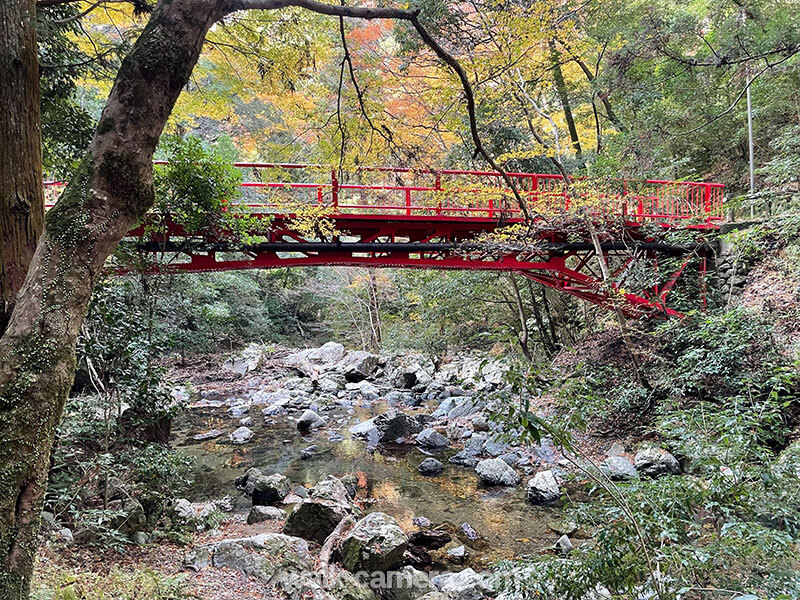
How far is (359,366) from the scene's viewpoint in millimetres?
15047

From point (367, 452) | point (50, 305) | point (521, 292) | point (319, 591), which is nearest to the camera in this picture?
Result: point (50, 305)

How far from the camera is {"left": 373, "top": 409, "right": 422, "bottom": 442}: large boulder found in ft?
29.5

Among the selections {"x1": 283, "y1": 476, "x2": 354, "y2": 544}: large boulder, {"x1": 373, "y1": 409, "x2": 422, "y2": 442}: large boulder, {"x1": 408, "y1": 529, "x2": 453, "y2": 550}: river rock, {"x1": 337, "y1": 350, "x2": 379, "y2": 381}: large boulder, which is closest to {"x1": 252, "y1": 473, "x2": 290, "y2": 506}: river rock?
{"x1": 283, "y1": 476, "x2": 354, "y2": 544}: large boulder

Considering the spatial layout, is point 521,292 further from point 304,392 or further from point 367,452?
point 304,392

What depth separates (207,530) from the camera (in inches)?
182

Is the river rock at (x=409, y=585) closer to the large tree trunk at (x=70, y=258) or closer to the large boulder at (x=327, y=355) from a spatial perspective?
the large tree trunk at (x=70, y=258)

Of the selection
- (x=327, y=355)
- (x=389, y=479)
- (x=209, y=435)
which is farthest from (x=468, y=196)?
(x=327, y=355)

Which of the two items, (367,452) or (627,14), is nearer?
(367,452)

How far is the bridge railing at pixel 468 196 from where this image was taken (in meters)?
6.13

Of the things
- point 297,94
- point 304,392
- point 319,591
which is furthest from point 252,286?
point 319,591

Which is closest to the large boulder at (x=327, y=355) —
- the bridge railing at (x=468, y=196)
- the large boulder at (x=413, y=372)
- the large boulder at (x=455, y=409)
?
the large boulder at (x=413, y=372)

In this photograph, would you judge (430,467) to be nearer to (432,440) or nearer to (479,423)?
(432,440)

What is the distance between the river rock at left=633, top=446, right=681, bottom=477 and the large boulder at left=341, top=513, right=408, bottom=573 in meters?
3.69

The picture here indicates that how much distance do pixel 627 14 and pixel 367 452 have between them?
33.5 feet
